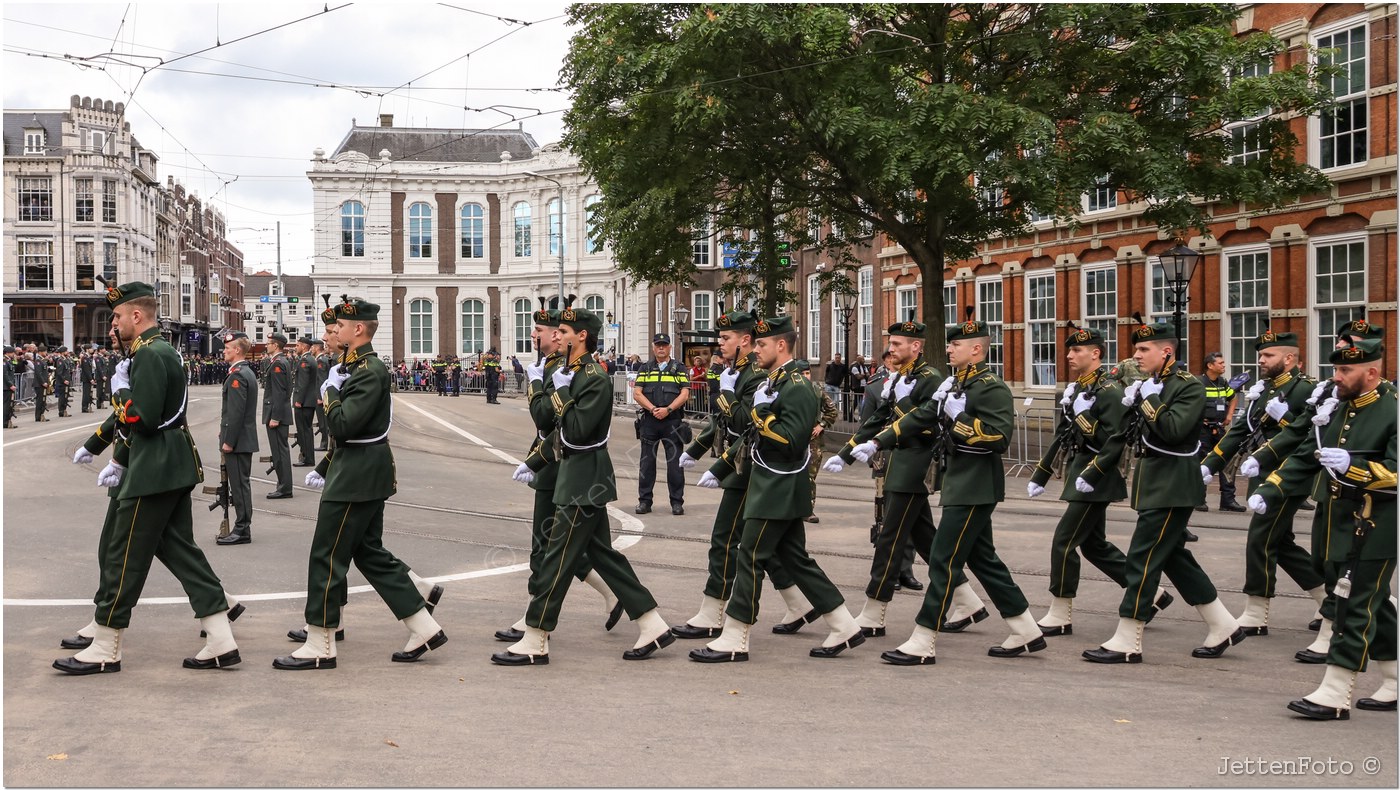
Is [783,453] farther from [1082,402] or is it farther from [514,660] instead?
[1082,402]

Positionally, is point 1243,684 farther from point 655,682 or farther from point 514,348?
point 514,348

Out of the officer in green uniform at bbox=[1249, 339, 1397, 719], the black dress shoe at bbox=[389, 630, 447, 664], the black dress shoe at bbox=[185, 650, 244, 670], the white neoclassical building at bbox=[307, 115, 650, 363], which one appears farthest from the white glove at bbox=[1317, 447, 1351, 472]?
the white neoclassical building at bbox=[307, 115, 650, 363]

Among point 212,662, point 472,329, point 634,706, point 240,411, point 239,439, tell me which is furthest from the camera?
point 472,329

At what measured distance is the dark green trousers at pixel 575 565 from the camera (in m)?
7.04

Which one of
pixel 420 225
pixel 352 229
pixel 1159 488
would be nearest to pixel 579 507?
pixel 1159 488

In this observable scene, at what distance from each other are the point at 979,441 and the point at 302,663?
13.6 ft

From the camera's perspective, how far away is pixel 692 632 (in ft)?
25.4

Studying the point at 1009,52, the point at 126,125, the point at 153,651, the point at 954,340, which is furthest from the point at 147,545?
the point at 126,125

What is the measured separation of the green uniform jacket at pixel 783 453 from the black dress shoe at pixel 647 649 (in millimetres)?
891

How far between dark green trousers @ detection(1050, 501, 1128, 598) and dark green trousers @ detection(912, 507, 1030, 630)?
647mm

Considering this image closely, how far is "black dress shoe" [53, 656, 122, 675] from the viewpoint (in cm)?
653

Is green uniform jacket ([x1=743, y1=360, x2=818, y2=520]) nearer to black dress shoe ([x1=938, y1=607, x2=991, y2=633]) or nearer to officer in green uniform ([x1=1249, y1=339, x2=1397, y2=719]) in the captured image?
black dress shoe ([x1=938, y1=607, x2=991, y2=633])

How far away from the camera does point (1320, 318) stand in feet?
66.1

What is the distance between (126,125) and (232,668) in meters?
79.4
